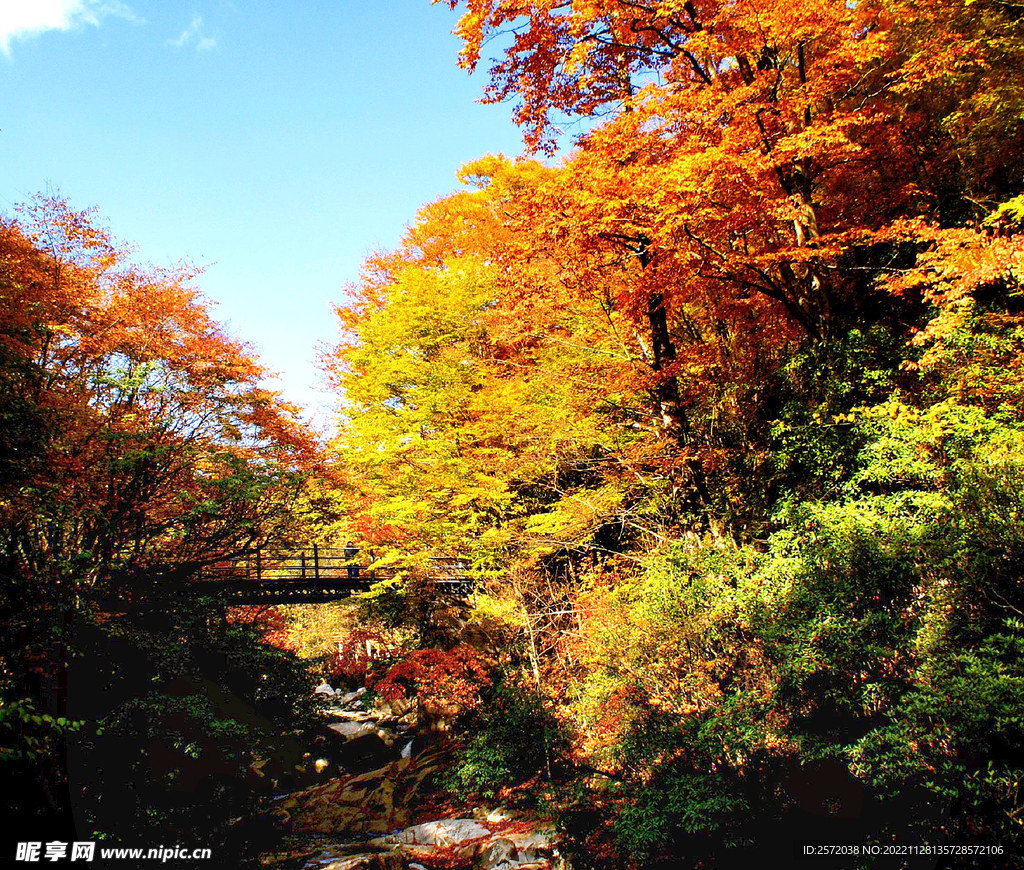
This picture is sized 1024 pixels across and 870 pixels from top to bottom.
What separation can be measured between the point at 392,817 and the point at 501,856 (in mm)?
3679

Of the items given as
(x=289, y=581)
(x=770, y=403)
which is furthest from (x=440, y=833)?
(x=770, y=403)

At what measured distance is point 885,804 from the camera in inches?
216

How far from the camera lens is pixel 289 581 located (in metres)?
15.3

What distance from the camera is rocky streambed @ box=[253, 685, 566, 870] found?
351 inches

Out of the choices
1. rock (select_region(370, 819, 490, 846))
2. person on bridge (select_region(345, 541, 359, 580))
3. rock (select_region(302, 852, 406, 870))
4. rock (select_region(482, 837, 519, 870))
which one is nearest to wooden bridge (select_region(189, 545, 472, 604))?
person on bridge (select_region(345, 541, 359, 580))

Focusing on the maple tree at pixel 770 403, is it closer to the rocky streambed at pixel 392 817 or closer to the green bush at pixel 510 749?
the green bush at pixel 510 749

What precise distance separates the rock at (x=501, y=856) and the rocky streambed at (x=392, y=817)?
1 cm

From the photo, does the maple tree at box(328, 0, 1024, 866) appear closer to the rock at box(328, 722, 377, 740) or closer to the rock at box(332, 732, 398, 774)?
the rock at box(332, 732, 398, 774)

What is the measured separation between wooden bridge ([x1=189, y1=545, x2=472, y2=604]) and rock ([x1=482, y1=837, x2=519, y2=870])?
619 cm

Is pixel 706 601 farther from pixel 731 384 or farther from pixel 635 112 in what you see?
pixel 635 112

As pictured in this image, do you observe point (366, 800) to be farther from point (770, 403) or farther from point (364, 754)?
point (770, 403)

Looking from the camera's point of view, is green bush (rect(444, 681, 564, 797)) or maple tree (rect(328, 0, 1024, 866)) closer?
maple tree (rect(328, 0, 1024, 866))

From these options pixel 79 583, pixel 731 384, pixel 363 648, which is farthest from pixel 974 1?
pixel 363 648

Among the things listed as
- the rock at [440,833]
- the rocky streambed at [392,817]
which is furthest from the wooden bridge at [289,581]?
the rock at [440,833]
